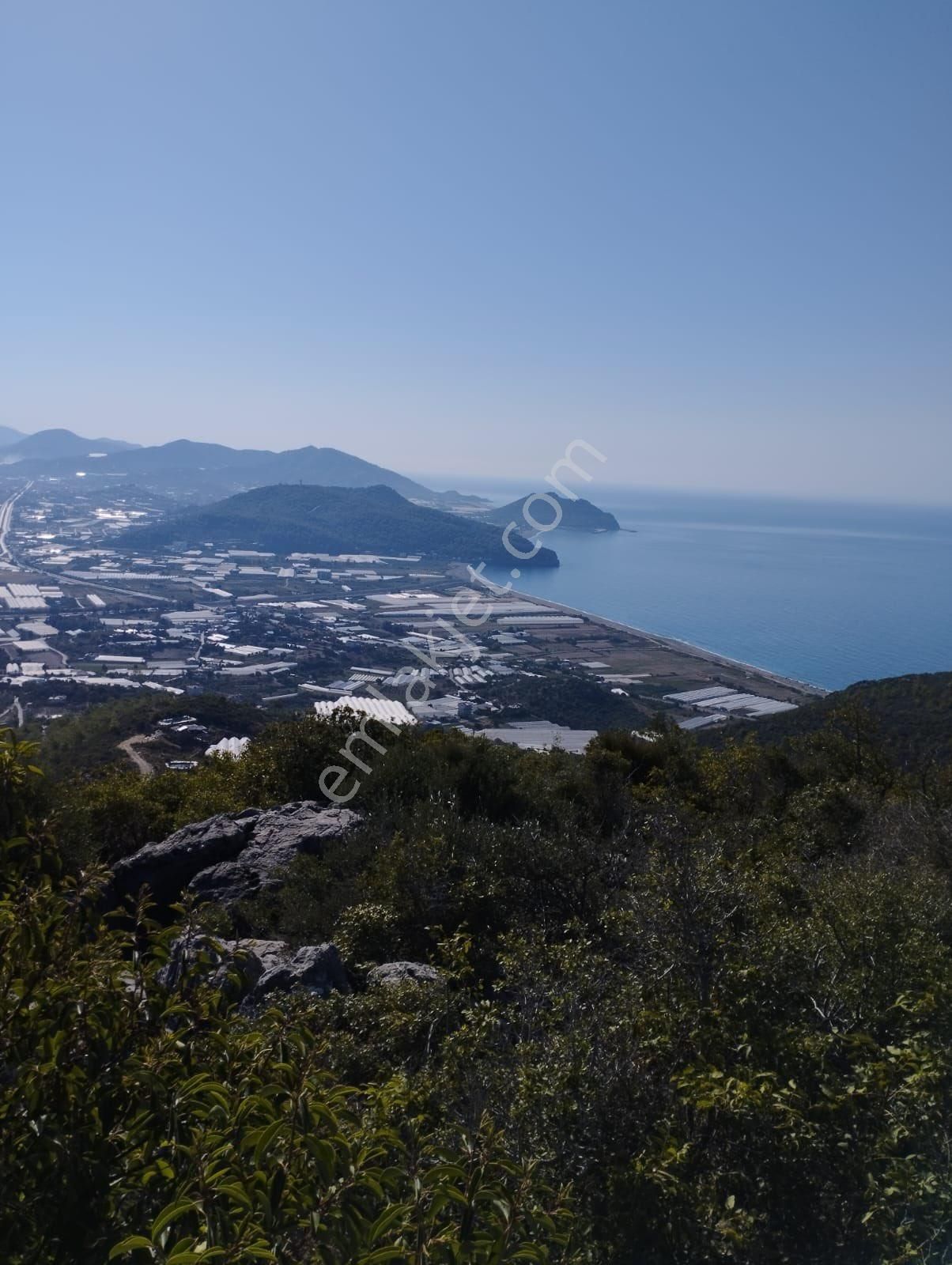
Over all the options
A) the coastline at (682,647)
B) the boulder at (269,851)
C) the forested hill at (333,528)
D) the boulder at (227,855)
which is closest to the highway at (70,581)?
the forested hill at (333,528)

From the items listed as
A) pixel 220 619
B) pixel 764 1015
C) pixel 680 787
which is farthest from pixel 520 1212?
pixel 220 619

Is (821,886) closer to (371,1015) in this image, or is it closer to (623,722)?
(371,1015)

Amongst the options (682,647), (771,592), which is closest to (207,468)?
(771,592)

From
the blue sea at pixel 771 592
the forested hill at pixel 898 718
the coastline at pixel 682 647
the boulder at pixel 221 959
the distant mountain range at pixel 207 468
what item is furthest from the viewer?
the distant mountain range at pixel 207 468

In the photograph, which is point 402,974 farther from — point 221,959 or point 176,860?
point 176,860

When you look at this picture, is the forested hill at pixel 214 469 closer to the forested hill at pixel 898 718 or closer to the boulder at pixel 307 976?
the forested hill at pixel 898 718
